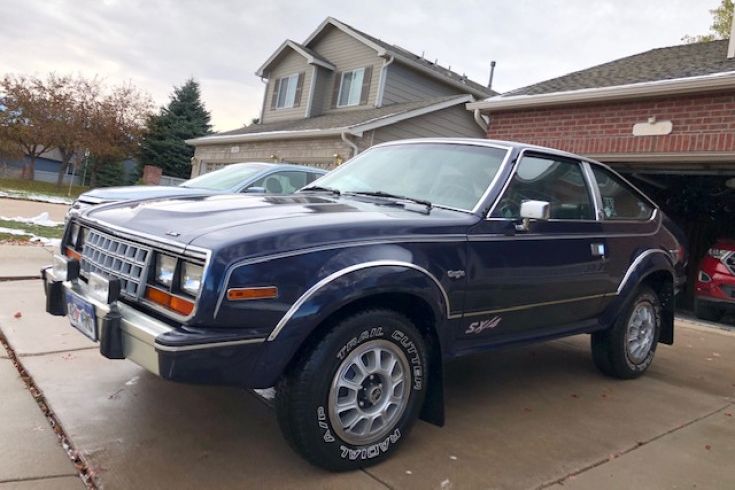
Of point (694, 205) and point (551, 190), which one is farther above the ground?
point (694, 205)

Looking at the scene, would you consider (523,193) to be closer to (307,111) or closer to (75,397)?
(75,397)

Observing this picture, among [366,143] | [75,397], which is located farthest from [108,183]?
[75,397]

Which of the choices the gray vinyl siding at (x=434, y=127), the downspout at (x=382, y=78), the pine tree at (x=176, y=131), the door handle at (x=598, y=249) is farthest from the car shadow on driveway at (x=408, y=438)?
the pine tree at (x=176, y=131)

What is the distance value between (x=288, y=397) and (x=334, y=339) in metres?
0.32

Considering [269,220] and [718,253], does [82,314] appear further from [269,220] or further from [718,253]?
[718,253]

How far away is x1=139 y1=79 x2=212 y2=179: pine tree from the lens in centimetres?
3419

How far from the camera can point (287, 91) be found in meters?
20.8

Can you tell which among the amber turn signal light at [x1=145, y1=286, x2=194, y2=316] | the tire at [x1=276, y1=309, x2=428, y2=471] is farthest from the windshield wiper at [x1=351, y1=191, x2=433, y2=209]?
the amber turn signal light at [x1=145, y1=286, x2=194, y2=316]

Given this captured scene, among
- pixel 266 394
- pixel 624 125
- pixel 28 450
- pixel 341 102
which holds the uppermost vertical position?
pixel 341 102

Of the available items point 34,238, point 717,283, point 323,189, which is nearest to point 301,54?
point 34,238

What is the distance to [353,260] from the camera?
2.65 m

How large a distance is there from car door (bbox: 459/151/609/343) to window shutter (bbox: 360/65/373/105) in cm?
1438

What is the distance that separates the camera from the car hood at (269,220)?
251 centimetres

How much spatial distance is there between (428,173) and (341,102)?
626 inches
